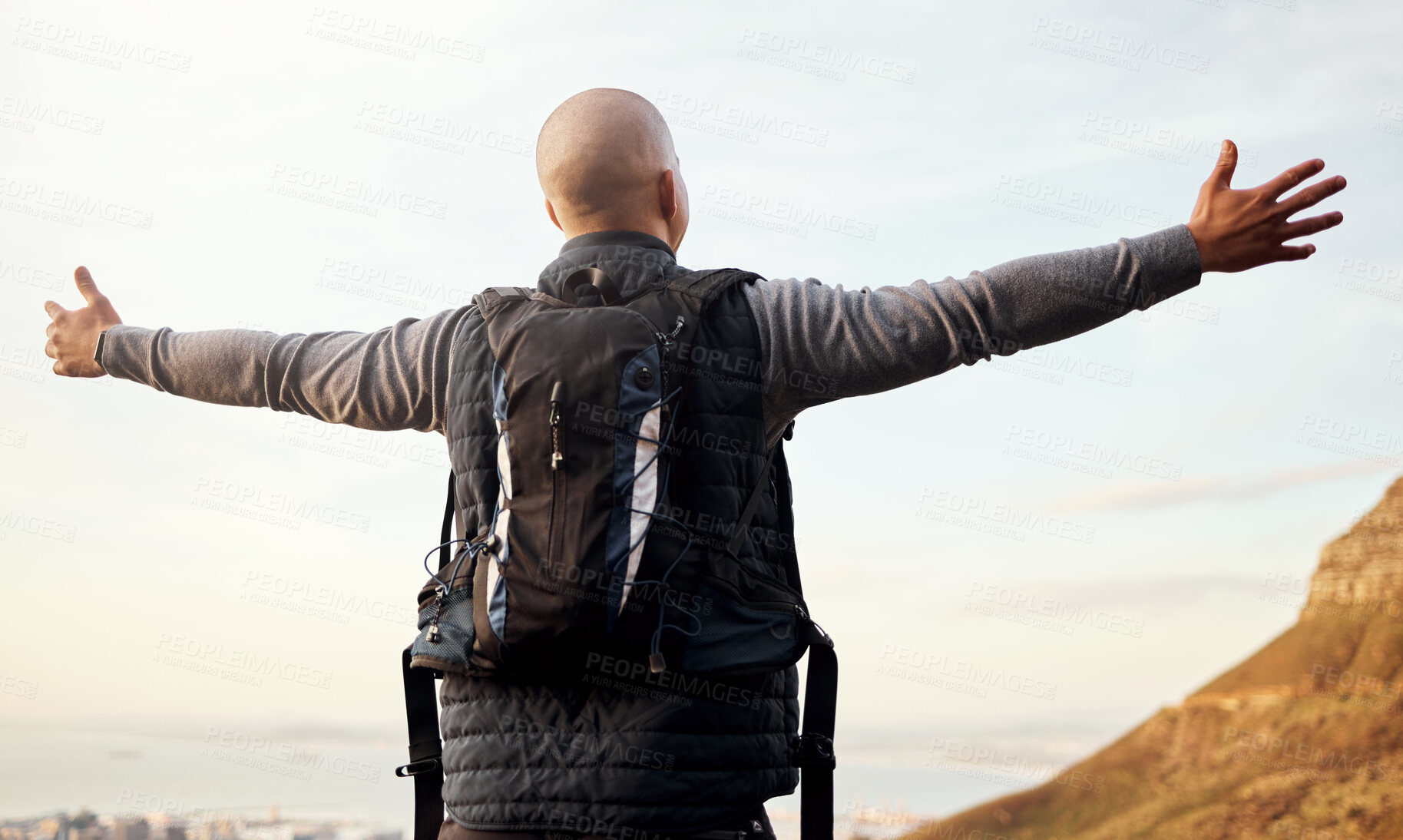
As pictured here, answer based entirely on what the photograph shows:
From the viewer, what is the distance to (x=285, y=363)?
2895 millimetres

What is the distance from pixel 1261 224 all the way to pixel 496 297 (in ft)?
5.81

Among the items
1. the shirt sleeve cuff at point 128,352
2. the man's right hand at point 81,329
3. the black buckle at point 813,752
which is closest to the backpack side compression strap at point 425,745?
the black buckle at point 813,752

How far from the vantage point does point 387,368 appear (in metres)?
2.74

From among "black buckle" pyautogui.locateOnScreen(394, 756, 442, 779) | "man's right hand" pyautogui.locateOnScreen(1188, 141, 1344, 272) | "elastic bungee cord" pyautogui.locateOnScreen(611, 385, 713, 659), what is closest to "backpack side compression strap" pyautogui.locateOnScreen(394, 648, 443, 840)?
"black buckle" pyautogui.locateOnScreen(394, 756, 442, 779)

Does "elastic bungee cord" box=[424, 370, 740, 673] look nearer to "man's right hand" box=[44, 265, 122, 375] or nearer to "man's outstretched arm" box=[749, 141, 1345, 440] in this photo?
"man's outstretched arm" box=[749, 141, 1345, 440]

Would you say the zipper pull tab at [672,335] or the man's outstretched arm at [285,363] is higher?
the man's outstretched arm at [285,363]

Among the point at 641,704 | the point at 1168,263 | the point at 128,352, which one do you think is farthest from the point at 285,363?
the point at 1168,263

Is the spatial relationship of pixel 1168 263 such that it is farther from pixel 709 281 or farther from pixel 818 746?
pixel 818 746

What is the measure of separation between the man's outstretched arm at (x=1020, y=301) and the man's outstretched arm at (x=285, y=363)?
0.92 m

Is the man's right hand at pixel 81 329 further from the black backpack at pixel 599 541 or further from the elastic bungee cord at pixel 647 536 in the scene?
the elastic bungee cord at pixel 647 536

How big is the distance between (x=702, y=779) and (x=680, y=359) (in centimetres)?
91

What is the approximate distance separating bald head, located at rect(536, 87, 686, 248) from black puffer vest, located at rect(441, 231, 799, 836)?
3.3 inches

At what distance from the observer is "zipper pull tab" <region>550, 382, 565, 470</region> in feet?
7.02

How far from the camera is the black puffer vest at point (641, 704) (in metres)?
2.11
